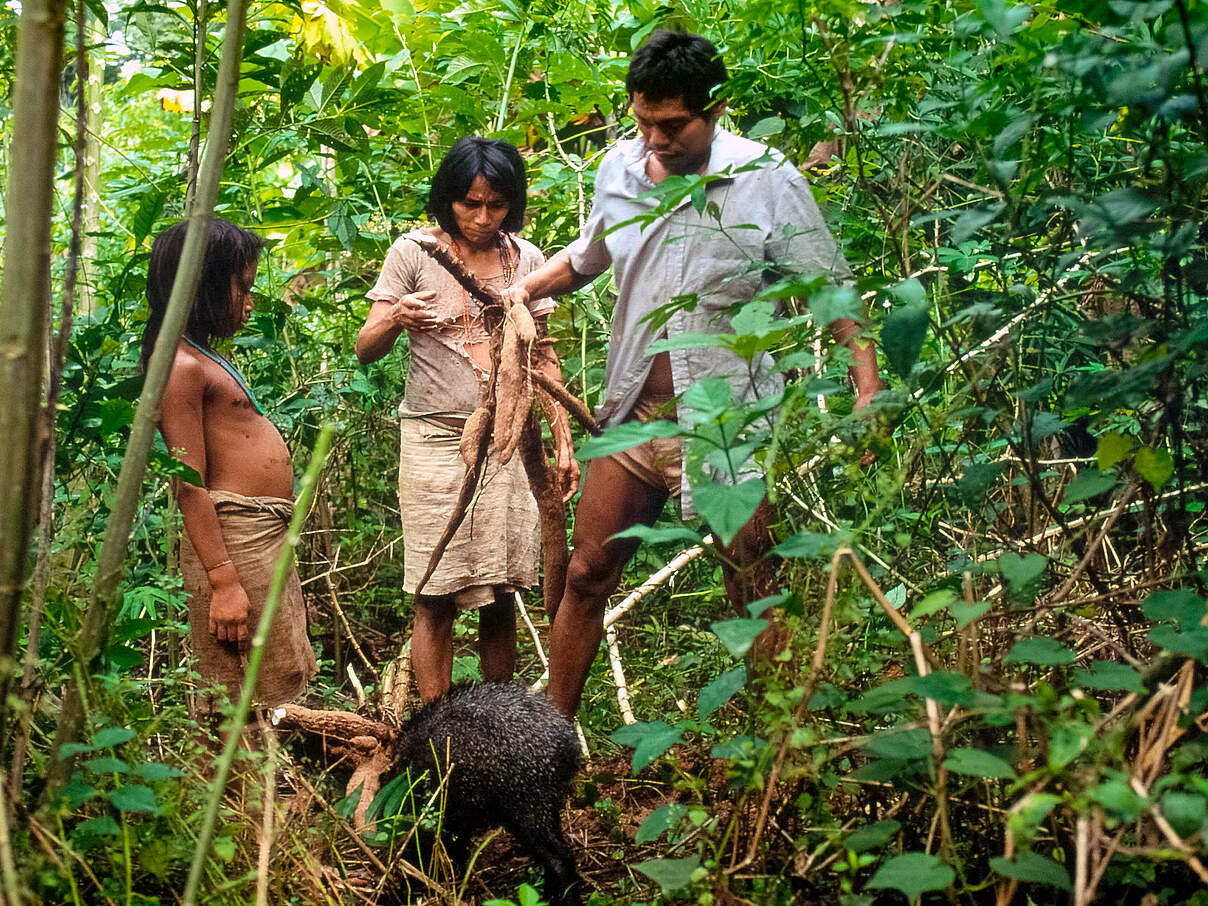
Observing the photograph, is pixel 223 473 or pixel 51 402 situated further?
pixel 223 473

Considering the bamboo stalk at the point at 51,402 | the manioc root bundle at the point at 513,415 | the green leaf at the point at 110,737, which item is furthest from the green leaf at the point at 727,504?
the manioc root bundle at the point at 513,415

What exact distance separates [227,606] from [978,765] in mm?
2120

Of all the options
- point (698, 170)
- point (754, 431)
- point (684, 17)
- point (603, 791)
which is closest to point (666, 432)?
point (754, 431)

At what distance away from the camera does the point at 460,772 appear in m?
2.65

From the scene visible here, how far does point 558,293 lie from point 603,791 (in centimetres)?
156

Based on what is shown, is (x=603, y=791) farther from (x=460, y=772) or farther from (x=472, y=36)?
(x=472, y=36)

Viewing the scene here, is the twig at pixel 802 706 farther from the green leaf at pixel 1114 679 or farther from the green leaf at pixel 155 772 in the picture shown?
the green leaf at pixel 155 772

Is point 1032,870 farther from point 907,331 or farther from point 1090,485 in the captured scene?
point 907,331

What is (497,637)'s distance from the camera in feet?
12.2

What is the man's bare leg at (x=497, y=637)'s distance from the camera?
3.70 m

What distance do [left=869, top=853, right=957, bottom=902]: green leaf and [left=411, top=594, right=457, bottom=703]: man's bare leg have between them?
2236mm

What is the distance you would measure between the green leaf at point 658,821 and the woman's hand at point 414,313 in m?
1.95

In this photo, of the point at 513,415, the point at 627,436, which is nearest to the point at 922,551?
the point at 627,436

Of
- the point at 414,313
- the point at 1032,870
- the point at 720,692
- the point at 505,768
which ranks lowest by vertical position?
the point at 505,768
